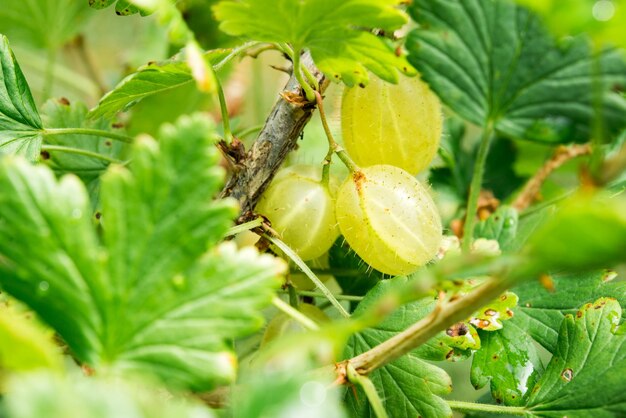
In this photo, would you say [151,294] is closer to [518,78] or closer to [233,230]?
[233,230]

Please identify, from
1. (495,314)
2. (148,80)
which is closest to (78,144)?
(148,80)

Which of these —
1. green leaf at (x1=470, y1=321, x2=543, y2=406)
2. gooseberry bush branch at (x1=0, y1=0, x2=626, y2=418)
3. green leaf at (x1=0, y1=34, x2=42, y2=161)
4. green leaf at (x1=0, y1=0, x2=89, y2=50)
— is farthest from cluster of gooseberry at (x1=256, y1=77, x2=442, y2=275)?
green leaf at (x1=0, y1=0, x2=89, y2=50)

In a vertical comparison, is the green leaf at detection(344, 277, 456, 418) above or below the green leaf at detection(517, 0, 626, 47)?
below

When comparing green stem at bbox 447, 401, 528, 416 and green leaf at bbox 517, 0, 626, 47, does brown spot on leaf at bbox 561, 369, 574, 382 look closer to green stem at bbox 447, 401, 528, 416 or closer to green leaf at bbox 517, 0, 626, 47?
green stem at bbox 447, 401, 528, 416

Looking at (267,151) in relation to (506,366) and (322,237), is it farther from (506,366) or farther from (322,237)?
(506,366)

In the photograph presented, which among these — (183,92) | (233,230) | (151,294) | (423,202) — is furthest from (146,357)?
(183,92)

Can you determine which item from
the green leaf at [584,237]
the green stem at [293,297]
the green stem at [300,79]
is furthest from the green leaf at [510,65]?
the green leaf at [584,237]
